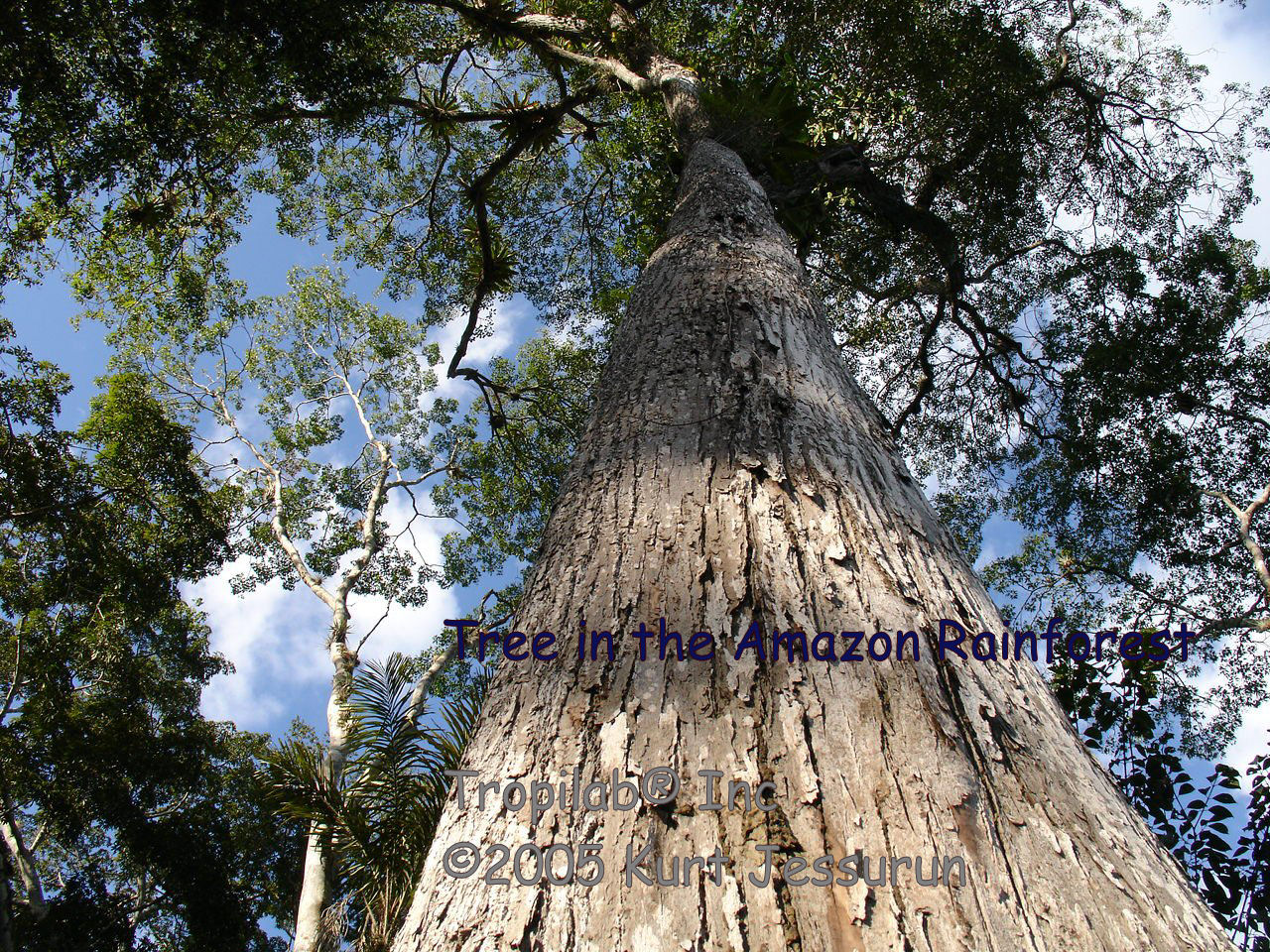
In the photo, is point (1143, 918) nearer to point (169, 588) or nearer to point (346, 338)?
point (169, 588)

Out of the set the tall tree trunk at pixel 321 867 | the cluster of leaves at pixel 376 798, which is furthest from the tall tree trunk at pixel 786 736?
the tall tree trunk at pixel 321 867

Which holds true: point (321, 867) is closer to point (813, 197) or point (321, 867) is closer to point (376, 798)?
point (376, 798)

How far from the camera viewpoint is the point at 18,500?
6.87 m

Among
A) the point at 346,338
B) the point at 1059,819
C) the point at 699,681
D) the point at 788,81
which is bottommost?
the point at 1059,819

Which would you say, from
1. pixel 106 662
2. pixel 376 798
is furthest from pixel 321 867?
pixel 106 662

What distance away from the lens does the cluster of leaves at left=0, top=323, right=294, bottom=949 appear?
7.43 metres

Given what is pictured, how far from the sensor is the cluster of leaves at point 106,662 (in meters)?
7.43

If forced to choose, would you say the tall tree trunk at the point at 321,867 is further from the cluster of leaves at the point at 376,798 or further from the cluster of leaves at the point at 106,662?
the cluster of leaves at the point at 106,662

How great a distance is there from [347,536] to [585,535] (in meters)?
11.0

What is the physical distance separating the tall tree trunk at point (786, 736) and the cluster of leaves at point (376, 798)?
262 cm

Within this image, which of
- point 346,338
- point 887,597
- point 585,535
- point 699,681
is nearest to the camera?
point 699,681

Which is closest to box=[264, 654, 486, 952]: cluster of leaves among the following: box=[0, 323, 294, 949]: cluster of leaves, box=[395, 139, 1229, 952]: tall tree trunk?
box=[395, 139, 1229, 952]: tall tree trunk

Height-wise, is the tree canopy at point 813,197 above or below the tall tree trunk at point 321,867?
above

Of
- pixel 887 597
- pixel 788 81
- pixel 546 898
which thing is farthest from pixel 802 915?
pixel 788 81
